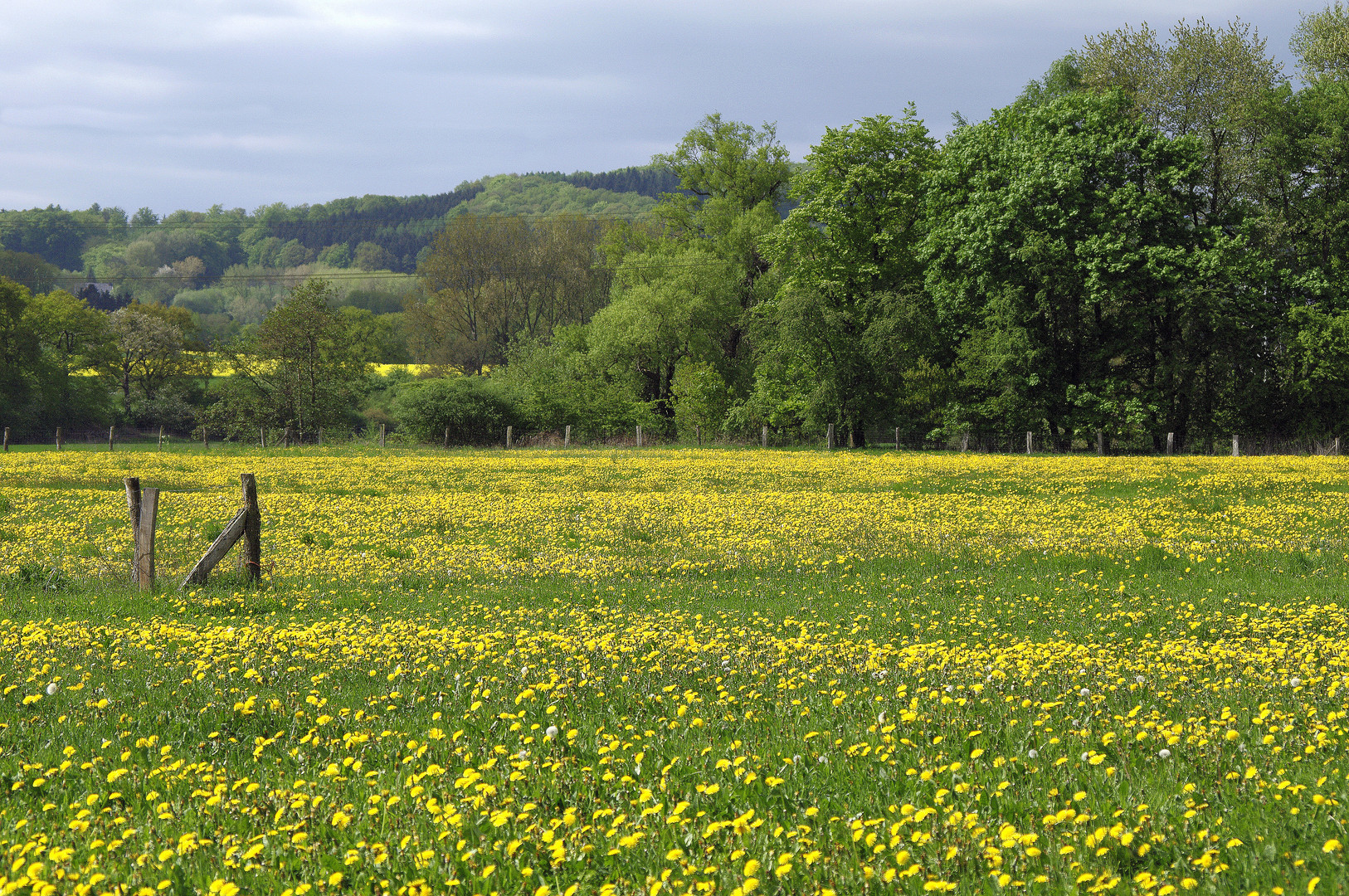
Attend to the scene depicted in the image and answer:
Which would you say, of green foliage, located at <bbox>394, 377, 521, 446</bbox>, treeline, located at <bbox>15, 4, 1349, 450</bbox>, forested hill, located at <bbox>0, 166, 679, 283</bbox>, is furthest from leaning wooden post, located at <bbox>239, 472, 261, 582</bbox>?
forested hill, located at <bbox>0, 166, 679, 283</bbox>

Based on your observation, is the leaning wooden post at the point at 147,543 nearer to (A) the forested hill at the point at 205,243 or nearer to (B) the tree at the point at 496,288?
(B) the tree at the point at 496,288

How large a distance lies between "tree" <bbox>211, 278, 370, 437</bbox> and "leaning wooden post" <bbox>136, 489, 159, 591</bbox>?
60.5m

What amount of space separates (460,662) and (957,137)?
56106 millimetres

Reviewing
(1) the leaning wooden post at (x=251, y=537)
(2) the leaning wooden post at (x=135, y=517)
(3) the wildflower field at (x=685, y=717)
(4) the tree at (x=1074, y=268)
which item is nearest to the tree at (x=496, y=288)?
(4) the tree at (x=1074, y=268)

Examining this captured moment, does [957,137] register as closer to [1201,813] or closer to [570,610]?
[570,610]

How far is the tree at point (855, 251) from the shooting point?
55.5 metres

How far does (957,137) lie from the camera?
56.2 meters

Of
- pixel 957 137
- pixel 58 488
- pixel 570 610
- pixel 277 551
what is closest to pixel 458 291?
pixel 957 137

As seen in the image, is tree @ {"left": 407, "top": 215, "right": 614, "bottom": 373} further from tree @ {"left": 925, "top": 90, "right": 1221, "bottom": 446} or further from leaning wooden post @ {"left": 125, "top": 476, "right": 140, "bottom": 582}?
leaning wooden post @ {"left": 125, "top": 476, "right": 140, "bottom": 582}

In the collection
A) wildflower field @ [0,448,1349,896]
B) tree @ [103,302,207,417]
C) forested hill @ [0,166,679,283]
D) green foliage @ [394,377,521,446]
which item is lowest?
wildflower field @ [0,448,1349,896]

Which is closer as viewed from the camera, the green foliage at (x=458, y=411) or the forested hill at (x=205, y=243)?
the green foliage at (x=458, y=411)

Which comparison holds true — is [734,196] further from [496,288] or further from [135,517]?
[135,517]

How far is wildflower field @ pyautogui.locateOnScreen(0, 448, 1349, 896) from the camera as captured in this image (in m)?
4.79

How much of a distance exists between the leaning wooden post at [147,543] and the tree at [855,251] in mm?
44933
